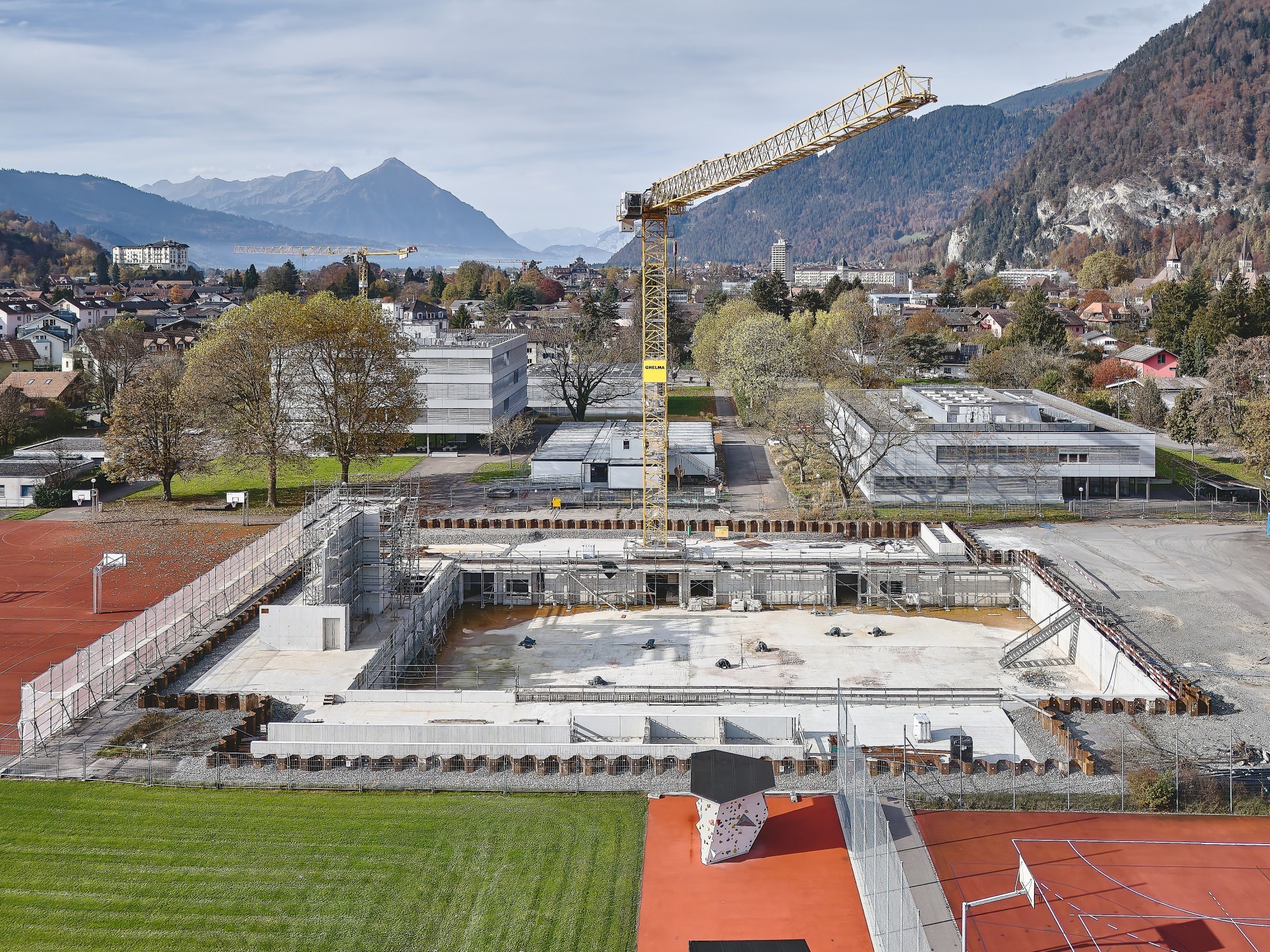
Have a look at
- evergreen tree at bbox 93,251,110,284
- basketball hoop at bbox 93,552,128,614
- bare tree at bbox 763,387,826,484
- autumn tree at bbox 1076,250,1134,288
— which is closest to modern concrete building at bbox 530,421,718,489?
bare tree at bbox 763,387,826,484

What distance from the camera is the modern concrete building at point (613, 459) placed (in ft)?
189

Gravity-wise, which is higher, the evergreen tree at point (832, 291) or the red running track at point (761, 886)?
the evergreen tree at point (832, 291)

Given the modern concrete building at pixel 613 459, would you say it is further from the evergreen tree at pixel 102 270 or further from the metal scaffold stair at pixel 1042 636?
the evergreen tree at pixel 102 270

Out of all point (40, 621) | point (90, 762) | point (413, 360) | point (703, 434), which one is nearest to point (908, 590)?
point (703, 434)

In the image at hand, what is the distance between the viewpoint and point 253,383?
56875 mm

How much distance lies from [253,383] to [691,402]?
4527cm

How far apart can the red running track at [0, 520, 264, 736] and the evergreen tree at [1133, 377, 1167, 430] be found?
56.1 meters

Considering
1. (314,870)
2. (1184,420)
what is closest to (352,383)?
(314,870)

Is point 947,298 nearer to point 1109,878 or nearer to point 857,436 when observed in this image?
point 857,436

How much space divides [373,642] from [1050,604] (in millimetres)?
23282

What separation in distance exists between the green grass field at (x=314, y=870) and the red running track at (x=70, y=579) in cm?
738

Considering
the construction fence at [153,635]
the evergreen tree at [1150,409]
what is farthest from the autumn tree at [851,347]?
the construction fence at [153,635]

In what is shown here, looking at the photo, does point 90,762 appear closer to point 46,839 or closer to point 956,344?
point 46,839

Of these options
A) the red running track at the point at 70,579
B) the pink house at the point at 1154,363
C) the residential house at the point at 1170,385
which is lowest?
the red running track at the point at 70,579
